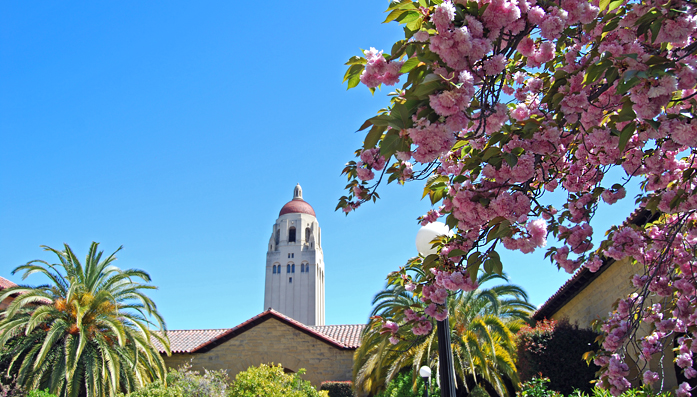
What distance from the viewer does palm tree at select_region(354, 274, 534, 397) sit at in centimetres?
1344

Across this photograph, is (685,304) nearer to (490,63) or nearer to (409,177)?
(409,177)

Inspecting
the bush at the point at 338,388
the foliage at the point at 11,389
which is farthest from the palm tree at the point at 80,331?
the bush at the point at 338,388

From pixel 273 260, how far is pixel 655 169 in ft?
210

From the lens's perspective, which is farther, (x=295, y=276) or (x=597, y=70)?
(x=295, y=276)

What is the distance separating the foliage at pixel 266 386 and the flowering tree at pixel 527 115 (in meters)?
10.2

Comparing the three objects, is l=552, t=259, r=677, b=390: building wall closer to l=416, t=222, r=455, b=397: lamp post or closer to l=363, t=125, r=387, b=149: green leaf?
l=416, t=222, r=455, b=397: lamp post

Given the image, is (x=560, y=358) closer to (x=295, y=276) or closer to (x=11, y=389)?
(x=11, y=389)

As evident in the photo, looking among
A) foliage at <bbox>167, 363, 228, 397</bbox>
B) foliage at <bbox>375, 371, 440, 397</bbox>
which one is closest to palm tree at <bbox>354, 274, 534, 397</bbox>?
foliage at <bbox>375, 371, 440, 397</bbox>

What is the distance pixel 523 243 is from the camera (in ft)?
10.1

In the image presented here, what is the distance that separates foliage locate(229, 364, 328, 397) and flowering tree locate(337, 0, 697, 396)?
1019 cm

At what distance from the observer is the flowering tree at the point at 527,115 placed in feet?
7.70

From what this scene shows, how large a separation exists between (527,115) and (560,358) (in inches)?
407

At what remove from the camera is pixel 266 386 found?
1358 cm

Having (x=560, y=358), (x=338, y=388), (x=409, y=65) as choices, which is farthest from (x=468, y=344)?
(x=409, y=65)
